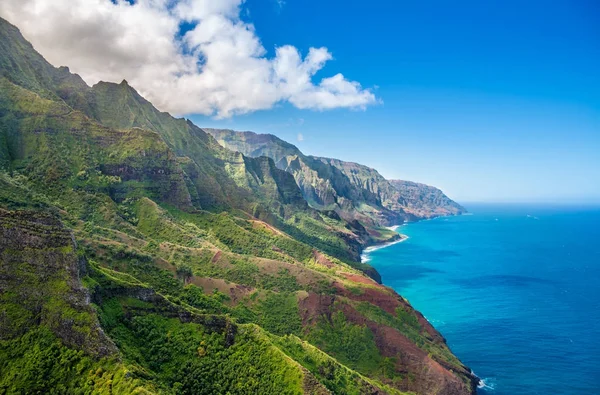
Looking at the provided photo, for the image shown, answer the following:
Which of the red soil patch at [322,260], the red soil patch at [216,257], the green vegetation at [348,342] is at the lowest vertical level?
the green vegetation at [348,342]

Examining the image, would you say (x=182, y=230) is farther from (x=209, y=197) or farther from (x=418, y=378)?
(x=418, y=378)

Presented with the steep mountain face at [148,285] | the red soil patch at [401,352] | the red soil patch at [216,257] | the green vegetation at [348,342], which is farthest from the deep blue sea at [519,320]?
the red soil patch at [216,257]

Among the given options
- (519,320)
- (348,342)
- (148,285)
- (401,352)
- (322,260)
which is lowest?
(348,342)

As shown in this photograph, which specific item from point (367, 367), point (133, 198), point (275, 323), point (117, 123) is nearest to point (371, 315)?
point (367, 367)

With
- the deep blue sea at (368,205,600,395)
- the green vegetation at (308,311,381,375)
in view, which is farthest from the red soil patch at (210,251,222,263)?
the deep blue sea at (368,205,600,395)

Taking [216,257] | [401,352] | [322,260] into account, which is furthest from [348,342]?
[322,260]

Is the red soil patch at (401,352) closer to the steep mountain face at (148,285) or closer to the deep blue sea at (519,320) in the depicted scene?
the steep mountain face at (148,285)

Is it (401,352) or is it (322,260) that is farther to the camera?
(322,260)

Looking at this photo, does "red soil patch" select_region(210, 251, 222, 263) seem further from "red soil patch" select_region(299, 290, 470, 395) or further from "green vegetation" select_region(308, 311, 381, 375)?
"green vegetation" select_region(308, 311, 381, 375)

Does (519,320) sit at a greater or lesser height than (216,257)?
greater

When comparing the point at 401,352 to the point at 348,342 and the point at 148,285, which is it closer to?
the point at 348,342
